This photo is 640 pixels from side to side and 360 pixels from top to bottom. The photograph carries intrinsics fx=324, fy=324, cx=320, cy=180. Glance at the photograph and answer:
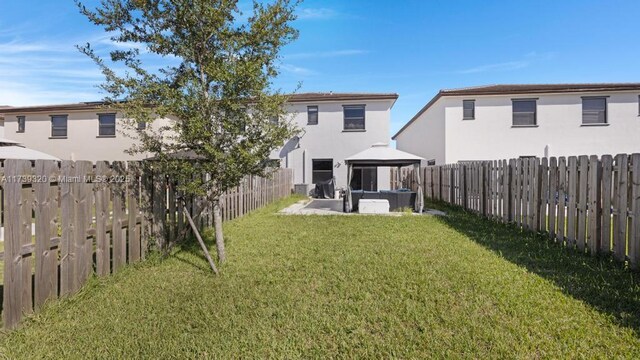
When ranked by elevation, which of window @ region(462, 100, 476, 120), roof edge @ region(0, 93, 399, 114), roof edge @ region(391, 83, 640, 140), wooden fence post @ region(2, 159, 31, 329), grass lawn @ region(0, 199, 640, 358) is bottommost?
grass lawn @ region(0, 199, 640, 358)

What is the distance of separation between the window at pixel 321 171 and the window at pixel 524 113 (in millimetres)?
10945

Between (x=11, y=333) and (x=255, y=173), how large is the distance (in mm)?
3172

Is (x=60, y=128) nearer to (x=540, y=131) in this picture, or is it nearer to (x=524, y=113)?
(x=524, y=113)

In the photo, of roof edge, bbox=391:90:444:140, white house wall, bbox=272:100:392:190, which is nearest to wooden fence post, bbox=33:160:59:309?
white house wall, bbox=272:100:392:190

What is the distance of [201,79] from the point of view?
479 centimetres

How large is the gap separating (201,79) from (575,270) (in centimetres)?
605

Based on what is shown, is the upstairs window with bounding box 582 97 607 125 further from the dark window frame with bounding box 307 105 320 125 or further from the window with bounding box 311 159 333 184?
the dark window frame with bounding box 307 105 320 125

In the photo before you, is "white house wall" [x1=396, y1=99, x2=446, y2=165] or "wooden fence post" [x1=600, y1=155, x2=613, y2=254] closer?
"wooden fence post" [x1=600, y1=155, x2=613, y2=254]

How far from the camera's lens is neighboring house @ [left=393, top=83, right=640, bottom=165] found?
59.5ft

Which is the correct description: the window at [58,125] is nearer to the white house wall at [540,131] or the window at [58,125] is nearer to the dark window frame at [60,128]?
the dark window frame at [60,128]

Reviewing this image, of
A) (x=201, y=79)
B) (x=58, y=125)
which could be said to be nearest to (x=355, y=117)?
Result: (x=201, y=79)

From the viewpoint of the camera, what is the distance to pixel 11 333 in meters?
3.09

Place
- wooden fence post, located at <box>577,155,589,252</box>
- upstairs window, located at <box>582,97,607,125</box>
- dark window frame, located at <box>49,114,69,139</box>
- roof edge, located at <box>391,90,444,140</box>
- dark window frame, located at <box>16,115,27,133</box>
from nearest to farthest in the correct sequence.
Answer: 1. wooden fence post, located at <box>577,155,589,252</box>
2. upstairs window, located at <box>582,97,607,125</box>
3. roof edge, located at <box>391,90,444,140</box>
4. dark window frame, located at <box>49,114,69,139</box>
5. dark window frame, located at <box>16,115,27,133</box>

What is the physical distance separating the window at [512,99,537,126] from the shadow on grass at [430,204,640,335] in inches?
531
